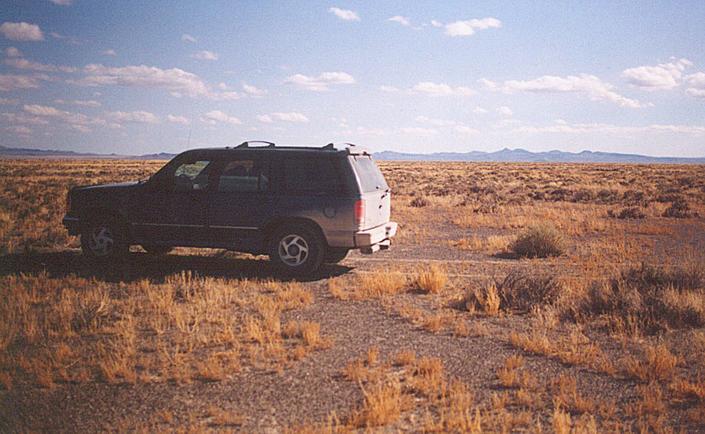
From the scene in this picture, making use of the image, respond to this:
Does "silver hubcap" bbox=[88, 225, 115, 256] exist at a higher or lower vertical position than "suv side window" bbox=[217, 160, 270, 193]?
lower

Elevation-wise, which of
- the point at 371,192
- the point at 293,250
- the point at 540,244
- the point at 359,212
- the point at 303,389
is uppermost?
the point at 371,192

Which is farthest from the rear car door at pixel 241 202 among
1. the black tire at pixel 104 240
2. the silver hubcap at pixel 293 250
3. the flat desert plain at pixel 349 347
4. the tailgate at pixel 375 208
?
the black tire at pixel 104 240

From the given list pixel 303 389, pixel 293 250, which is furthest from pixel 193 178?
pixel 303 389

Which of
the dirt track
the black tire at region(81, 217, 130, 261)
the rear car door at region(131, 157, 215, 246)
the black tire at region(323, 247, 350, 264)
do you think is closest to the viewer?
the dirt track

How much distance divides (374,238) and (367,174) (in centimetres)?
118

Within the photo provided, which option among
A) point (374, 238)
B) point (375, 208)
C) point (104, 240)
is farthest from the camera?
point (104, 240)

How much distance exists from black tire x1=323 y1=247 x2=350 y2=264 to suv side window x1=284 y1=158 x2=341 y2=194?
42.2 inches

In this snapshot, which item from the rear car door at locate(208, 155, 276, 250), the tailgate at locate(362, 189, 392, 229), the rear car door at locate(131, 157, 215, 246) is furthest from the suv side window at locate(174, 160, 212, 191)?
the tailgate at locate(362, 189, 392, 229)

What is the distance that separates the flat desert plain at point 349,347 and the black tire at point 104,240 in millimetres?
303

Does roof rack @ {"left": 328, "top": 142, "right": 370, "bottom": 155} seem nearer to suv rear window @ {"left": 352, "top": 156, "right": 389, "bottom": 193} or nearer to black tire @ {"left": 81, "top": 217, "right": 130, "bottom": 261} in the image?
suv rear window @ {"left": 352, "top": 156, "right": 389, "bottom": 193}

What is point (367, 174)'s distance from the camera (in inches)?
385

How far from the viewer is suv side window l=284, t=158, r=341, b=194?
9281 mm

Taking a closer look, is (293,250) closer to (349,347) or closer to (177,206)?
(177,206)

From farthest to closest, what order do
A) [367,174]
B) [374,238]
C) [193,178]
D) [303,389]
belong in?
[193,178]
[367,174]
[374,238]
[303,389]
